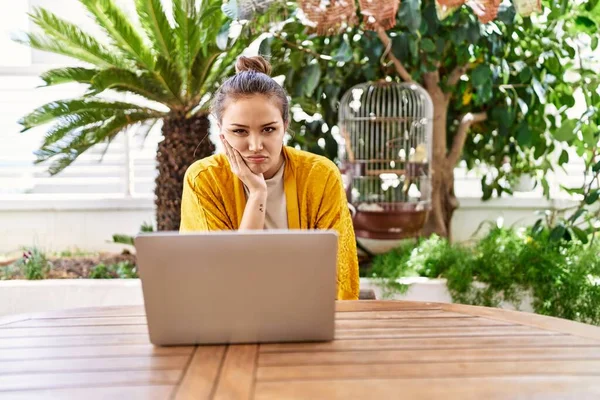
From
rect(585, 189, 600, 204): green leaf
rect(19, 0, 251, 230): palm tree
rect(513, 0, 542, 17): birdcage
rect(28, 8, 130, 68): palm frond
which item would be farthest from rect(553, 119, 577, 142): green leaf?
rect(28, 8, 130, 68): palm frond

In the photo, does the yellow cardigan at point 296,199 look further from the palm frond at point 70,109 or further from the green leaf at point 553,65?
the green leaf at point 553,65

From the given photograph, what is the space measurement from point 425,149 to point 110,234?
2.29 meters

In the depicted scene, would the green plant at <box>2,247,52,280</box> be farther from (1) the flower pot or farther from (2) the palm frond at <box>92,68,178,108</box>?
(1) the flower pot

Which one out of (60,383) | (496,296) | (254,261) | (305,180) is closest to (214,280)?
(254,261)

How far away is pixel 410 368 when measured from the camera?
1.15 meters

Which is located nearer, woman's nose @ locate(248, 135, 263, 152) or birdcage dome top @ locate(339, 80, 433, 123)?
woman's nose @ locate(248, 135, 263, 152)

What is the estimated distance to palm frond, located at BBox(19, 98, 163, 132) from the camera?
375 cm

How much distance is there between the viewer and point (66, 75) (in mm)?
3814

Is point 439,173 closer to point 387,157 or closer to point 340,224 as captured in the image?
point 387,157

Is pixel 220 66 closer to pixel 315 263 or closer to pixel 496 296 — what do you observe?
pixel 496 296

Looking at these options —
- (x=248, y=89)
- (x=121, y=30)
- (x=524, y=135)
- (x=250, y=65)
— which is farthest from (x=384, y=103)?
(x=248, y=89)

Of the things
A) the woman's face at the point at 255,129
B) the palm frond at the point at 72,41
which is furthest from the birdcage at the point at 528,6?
the palm frond at the point at 72,41

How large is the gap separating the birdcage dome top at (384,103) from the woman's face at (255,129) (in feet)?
6.98

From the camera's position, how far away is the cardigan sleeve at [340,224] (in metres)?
2.12
